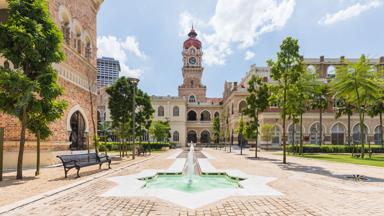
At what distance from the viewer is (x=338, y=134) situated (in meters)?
47.5

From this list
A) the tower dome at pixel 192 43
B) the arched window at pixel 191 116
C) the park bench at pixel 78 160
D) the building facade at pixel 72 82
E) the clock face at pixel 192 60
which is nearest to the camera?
the park bench at pixel 78 160

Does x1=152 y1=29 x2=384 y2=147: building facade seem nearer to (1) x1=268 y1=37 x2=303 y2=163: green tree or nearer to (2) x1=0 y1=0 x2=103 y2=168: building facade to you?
(1) x1=268 y1=37 x2=303 y2=163: green tree

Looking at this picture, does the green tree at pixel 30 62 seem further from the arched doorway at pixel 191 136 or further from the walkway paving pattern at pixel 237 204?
the arched doorway at pixel 191 136

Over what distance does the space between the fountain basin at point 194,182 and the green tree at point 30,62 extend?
5818mm

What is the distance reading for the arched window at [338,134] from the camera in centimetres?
4741

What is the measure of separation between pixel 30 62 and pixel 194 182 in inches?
365

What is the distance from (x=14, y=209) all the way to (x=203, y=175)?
25.9 ft

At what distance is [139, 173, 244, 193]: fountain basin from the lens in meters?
9.26

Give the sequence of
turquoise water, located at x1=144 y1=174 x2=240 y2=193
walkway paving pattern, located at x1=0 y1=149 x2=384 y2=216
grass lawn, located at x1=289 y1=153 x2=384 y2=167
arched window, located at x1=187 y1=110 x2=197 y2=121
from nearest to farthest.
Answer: walkway paving pattern, located at x1=0 y1=149 x2=384 y2=216, turquoise water, located at x1=144 y1=174 x2=240 y2=193, grass lawn, located at x1=289 y1=153 x2=384 y2=167, arched window, located at x1=187 y1=110 x2=197 y2=121

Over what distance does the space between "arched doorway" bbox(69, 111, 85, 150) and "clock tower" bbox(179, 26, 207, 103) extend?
2001 inches

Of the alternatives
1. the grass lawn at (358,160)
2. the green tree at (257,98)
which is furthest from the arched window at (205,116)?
the grass lawn at (358,160)

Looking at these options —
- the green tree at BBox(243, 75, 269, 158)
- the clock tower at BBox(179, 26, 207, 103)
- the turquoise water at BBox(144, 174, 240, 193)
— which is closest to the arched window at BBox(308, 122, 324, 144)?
the green tree at BBox(243, 75, 269, 158)

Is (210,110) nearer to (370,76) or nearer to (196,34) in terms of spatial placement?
(196,34)

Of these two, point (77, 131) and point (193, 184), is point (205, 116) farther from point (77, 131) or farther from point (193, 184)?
point (193, 184)
